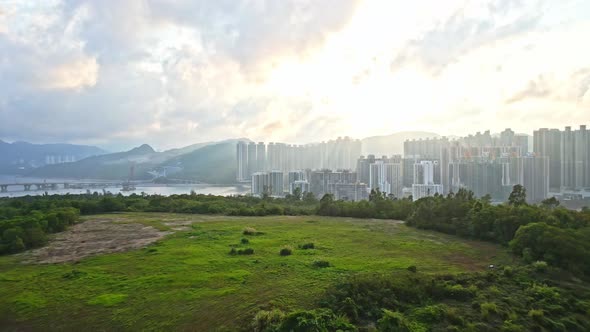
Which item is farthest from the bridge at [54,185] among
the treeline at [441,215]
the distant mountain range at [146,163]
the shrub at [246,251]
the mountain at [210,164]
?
the shrub at [246,251]

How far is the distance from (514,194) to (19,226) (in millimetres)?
32442

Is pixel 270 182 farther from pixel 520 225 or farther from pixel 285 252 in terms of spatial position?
pixel 285 252

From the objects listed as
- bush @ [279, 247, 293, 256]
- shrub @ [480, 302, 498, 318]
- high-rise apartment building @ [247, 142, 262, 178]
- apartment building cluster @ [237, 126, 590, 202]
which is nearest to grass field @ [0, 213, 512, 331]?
bush @ [279, 247, 293, 256]

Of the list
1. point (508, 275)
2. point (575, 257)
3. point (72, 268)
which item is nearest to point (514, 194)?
point (575, 257)

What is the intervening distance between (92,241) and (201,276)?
1078cm

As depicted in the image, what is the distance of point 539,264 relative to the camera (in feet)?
46.0

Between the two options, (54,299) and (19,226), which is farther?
(19,226)

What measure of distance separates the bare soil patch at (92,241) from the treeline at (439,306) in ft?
40.3

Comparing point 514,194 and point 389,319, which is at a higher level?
point 514,194

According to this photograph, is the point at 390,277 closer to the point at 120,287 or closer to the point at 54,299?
the point at 120,287

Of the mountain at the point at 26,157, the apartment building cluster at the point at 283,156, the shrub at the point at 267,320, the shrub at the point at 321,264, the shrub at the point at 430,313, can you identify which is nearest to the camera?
the shrub at the point at 267,320

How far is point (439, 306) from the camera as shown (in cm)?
1027

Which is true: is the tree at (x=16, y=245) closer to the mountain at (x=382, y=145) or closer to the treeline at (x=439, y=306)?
the treeline at (x=439, y=306)

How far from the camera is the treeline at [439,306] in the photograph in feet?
29.3
